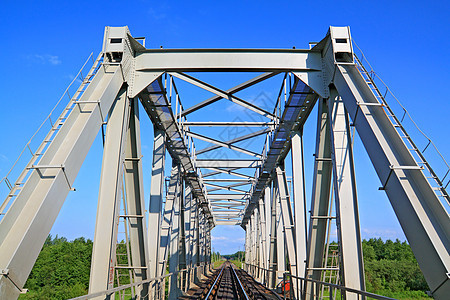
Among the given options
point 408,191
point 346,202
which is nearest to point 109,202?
point 346,202

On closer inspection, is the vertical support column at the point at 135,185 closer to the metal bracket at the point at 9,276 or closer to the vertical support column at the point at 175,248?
the metal bracket at the point at 9,276

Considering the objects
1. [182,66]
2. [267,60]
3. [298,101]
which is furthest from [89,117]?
[298,101]

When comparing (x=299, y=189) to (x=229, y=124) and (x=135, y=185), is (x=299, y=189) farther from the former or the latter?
(x=135, y=185)

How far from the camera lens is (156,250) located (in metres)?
11.7

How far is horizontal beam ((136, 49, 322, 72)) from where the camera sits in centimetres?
912

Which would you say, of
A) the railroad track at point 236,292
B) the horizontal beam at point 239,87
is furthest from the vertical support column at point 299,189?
the railroad track at point 236,292

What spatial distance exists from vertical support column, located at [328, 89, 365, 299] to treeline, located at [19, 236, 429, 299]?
4101cm

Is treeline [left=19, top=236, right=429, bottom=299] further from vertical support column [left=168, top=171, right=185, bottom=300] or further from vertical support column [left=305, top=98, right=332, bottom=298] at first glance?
vertical support column [left=305, top=98, right=332, bottom=298]

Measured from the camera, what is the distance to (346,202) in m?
7.70

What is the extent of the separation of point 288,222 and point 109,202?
8762mm

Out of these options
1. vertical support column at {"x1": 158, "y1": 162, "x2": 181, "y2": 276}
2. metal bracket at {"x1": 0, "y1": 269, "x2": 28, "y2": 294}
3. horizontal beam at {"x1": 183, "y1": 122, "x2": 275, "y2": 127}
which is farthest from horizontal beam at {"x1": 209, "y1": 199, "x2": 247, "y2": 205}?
metal bracket at {"x1": 0, "y1": 269, "x2": 28, "y2": 294}

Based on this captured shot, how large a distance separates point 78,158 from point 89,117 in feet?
2.64

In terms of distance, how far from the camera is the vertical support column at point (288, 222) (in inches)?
550

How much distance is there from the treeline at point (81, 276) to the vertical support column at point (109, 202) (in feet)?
130
